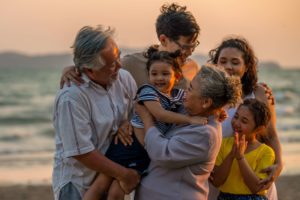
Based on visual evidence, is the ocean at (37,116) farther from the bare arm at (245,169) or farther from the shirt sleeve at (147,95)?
the shirt sleeve at (147,95)

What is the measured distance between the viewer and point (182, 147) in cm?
444

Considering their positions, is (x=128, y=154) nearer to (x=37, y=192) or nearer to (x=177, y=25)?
(x=177, y=25)

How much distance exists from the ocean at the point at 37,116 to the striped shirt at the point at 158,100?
9195 mm

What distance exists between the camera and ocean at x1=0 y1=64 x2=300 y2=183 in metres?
16.0

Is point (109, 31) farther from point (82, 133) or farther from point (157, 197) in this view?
point (157, 197)

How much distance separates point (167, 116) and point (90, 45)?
596mm

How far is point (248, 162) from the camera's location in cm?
502

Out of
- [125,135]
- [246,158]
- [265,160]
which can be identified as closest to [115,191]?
[125,135]

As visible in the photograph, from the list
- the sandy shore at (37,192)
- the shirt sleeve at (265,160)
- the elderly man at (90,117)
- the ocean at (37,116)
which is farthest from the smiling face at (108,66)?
the ocean at (37,116)

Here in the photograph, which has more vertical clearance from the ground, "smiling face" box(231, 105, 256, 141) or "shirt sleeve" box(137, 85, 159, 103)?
"shirt sleeve" box(137, 85, 159, 103)

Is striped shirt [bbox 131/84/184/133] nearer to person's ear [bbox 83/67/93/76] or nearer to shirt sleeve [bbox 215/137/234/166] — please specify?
person's ear [bbox 83/67/93/76]

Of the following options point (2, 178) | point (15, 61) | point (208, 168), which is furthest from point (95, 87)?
point (15, 61)

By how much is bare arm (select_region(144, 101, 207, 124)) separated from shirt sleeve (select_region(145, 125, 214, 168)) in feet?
0.18

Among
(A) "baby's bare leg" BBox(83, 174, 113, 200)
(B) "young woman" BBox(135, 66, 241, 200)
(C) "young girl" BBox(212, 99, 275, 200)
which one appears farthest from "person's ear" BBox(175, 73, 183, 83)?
(A) "baby's bare leg" BBox(83, 174, 113, 200)
